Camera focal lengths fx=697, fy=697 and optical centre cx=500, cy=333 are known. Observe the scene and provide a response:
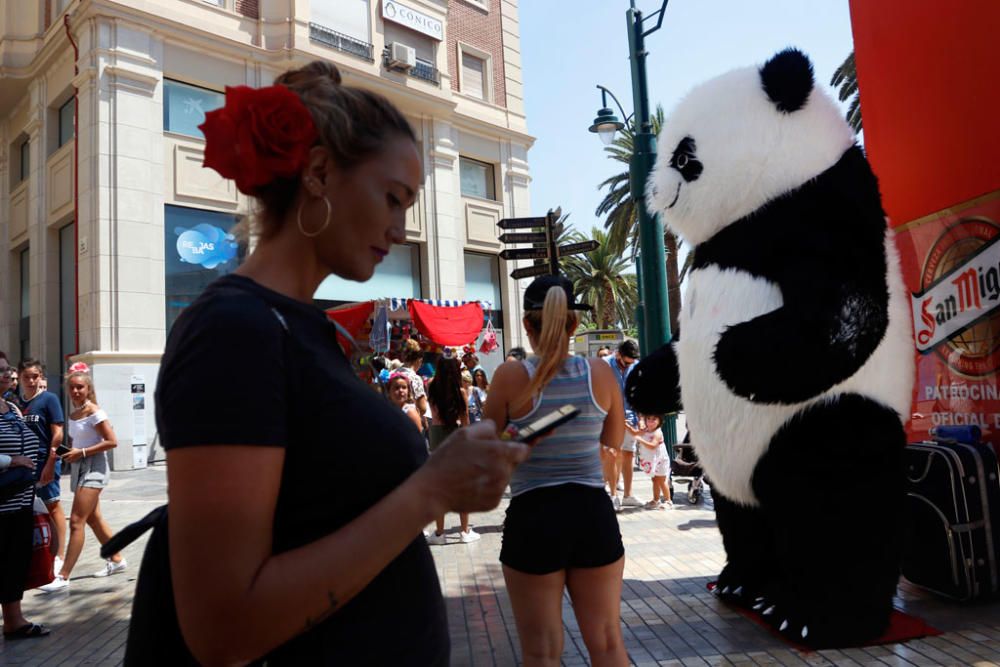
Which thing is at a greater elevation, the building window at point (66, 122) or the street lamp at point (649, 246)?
the building window at point (66, 122)

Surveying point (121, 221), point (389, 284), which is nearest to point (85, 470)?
point (121, 221)

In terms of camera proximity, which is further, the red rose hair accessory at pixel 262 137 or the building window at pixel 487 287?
the building window at pixel 487 287

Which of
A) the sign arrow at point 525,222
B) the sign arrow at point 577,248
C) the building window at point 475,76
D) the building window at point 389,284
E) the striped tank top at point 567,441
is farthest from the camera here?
the building window at point 475,76

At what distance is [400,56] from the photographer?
651 inches

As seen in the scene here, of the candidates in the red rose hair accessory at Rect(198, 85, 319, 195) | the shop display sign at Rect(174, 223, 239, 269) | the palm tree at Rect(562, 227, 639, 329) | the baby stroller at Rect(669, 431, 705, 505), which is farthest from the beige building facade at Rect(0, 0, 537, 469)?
the palm tree at Rect(562, 227, 639, 329)

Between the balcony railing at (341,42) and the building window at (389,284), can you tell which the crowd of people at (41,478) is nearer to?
the building window at (389,284)

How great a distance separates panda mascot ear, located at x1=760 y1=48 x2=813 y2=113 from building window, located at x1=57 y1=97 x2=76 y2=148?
48.2 feet

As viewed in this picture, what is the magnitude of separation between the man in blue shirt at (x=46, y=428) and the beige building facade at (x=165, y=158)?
4.00 m

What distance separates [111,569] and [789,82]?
19.8 feet

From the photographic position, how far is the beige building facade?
1235 centimetres

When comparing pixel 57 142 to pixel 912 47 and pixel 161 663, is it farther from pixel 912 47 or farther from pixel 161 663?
pixel 161 663

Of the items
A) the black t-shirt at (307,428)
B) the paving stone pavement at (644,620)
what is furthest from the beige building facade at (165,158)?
the black t-shirt at (307,428)

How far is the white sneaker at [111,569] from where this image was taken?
18.7ft

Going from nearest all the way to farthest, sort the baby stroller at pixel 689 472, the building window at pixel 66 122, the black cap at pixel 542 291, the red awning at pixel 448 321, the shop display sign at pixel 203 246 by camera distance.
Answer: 1. the black cap at pixel 542 291
2. the baby stroller at pixel 689 472
3. the shop display sign at pixel 203 246
4. the building window at pixel 66 122
5. the red awning at pixel 448 321
